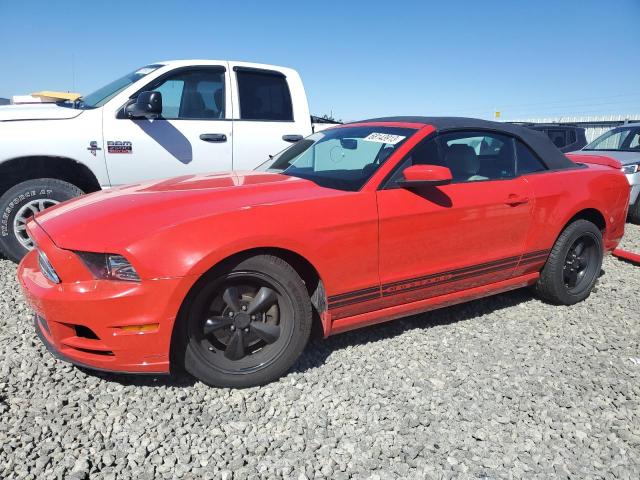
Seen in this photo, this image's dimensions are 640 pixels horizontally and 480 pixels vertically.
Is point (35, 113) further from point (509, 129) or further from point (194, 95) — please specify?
point (509, 129)

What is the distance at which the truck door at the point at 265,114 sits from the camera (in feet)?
16.9

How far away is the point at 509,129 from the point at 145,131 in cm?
334

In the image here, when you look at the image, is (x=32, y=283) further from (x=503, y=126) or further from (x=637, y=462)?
(x=503, y=126)

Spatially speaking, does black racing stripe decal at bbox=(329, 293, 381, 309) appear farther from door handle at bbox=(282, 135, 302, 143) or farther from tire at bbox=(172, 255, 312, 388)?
door handle at bbox=(282, 135, 302, 143)

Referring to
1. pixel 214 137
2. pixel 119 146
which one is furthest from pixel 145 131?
pixel 214 137

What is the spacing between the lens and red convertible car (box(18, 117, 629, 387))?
7.77 ft

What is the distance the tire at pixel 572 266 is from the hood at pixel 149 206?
6.71 feet

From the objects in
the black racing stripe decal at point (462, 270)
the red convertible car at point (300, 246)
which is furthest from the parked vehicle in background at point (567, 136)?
the black racing stripe decal at point (462, 270)

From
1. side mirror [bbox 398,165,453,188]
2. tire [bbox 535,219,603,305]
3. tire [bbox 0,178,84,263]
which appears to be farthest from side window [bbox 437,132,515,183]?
tire [bbox 0,178,84,263]

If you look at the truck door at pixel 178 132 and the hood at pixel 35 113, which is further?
the truck door at pixel 178 132

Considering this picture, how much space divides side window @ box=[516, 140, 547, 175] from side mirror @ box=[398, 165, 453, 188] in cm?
110

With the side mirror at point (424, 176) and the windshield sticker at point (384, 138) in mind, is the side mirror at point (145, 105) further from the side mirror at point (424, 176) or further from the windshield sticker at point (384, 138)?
the side mirror at point (424, 176)

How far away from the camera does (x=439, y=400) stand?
8.57 feet

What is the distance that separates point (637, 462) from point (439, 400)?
915mm
